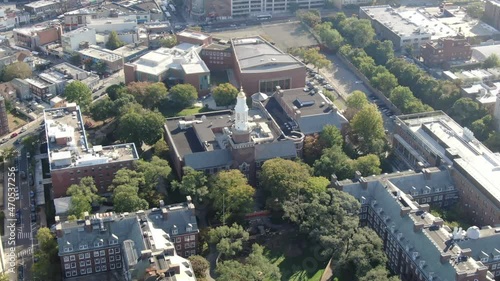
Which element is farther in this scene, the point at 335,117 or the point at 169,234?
the point at 335,117

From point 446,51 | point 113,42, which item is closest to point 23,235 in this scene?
point 113,42

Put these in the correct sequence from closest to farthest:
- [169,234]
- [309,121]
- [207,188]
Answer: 1. [169,234]
2. [207,188]
3. [309,121]

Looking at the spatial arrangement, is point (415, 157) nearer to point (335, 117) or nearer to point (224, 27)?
point (335, 117)

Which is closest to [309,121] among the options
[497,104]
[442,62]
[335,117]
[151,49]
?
[335,117]

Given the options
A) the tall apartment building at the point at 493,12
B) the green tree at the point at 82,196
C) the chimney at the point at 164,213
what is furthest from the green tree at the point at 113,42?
the tall apartment building at the point at 493,12

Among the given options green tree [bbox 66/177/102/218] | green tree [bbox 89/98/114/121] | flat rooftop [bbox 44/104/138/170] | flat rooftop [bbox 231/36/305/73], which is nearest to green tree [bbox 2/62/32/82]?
green tree [bbox 89/98/114/121]

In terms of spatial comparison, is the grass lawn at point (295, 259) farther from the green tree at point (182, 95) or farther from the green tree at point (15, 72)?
the green tree at point (15, 72)
